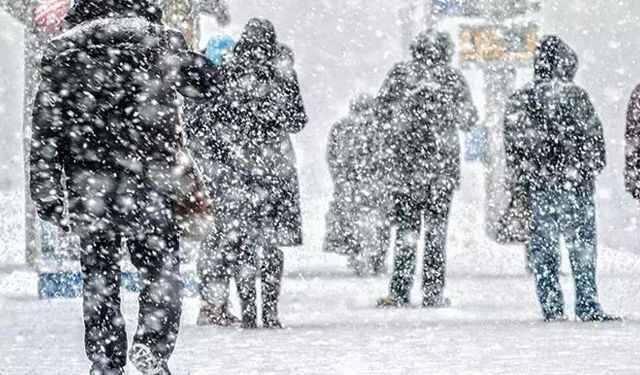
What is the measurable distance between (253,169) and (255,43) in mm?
727

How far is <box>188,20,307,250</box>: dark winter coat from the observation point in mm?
10438

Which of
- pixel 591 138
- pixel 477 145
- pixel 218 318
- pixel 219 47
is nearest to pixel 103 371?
pixel 218 318

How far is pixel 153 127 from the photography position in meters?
6.93

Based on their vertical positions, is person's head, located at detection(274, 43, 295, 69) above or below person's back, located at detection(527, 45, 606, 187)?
above

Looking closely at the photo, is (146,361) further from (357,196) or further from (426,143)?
(357,196)

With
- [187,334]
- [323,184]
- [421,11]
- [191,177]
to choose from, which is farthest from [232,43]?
[323,184]

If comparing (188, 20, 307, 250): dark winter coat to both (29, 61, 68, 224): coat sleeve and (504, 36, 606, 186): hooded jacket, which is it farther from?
(29, 61, 68, 224): coat sleeve

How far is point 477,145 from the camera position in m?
18.8

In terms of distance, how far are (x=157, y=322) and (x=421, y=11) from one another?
71.3 ft

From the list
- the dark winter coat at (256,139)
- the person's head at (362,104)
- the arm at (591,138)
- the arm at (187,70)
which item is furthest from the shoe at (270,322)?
the person's head at (362,104)

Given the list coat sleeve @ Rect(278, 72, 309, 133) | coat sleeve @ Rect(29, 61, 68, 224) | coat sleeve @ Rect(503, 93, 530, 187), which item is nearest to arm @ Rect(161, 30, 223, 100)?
coat sleeve @ Rect(29, 61, 68, 224)

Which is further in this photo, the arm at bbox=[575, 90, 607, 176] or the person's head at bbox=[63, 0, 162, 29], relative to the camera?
the arm at bbox=[575, 90, 607, 176]

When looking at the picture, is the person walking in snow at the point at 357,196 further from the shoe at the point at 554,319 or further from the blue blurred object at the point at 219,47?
the shoe at the point at 554,319

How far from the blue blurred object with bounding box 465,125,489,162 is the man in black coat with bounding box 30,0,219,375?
11.8 meters
